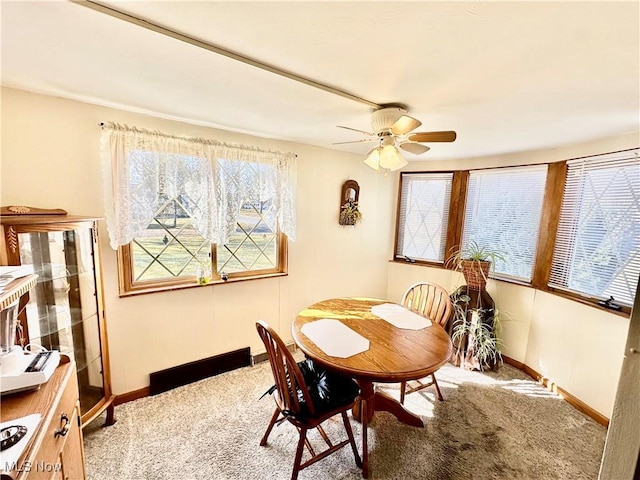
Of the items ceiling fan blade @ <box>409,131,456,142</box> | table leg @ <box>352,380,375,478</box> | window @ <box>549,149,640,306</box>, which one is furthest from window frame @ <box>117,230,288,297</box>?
window @ <box>549,149,640,306</box>

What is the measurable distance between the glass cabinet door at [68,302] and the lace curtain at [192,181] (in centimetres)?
25

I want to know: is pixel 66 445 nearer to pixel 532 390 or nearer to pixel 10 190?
pixel 10 190

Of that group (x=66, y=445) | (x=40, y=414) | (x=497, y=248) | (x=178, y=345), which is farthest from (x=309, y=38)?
(x=497, y=248)

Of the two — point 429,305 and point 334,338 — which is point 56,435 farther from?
point 429,305

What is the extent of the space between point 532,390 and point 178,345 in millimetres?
3147

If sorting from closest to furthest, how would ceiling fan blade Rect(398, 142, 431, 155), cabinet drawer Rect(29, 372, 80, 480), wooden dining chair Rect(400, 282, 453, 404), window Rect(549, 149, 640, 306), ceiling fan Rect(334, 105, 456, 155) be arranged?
cabinet drawer Rect(29, 372, 80, 480) < ceiling fan Rect(334, 105, 456, 155) < ceiling fan blade Rect(398, 142, 431, 155) < window Rect(549, 149, 640, 306) < wooden dining chair Rect(400, 282, 453, 404)

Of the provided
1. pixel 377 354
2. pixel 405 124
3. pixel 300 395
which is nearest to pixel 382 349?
pixel 377 354

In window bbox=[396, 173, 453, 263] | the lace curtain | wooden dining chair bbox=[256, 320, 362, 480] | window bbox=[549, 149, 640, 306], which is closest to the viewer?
wooden dining chair bbox=[256, 320, 362, 480]

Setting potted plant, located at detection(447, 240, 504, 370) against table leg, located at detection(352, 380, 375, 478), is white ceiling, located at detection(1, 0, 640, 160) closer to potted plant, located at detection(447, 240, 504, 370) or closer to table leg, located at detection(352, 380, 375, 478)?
potted plant, located at detection(447, 240, 504, 370)

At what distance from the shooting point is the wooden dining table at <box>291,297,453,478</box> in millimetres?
1401

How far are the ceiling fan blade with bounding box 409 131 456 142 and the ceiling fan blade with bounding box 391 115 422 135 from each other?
0.48 feet

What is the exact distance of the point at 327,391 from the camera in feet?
5.14

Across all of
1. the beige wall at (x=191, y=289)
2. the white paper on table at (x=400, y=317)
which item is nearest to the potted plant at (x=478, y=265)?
the white paper on table at (x=400, y=317)

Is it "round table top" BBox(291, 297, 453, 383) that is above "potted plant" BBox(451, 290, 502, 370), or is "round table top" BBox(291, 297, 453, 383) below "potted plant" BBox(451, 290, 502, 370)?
above
